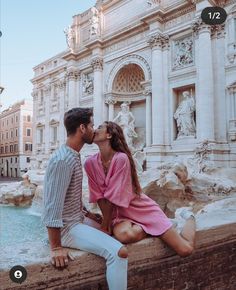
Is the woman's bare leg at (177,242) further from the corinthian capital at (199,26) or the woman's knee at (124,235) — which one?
the corinthian capital at (199,26)

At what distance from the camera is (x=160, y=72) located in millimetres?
12992

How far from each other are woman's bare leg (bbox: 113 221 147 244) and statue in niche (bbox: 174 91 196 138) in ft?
34.4

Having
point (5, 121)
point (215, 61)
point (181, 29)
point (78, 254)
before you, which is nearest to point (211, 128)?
point (215, 61)

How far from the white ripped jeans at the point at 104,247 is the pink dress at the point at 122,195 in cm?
21

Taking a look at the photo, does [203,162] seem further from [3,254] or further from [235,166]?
[3,254]

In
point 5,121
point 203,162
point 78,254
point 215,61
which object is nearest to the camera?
point 78,254

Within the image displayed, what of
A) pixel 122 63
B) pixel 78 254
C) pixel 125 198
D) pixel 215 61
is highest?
pixel 122 63

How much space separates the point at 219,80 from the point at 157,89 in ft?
8.50

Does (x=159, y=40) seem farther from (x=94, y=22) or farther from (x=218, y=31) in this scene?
(x=94, y=22)

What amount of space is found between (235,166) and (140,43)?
7.10 meters

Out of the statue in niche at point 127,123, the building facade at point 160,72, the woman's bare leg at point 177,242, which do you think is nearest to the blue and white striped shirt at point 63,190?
the woman's bare leg at point 177,242

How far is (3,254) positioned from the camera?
1774mm

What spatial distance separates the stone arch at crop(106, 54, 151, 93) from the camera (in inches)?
542

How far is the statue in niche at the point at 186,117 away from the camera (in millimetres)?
12122
